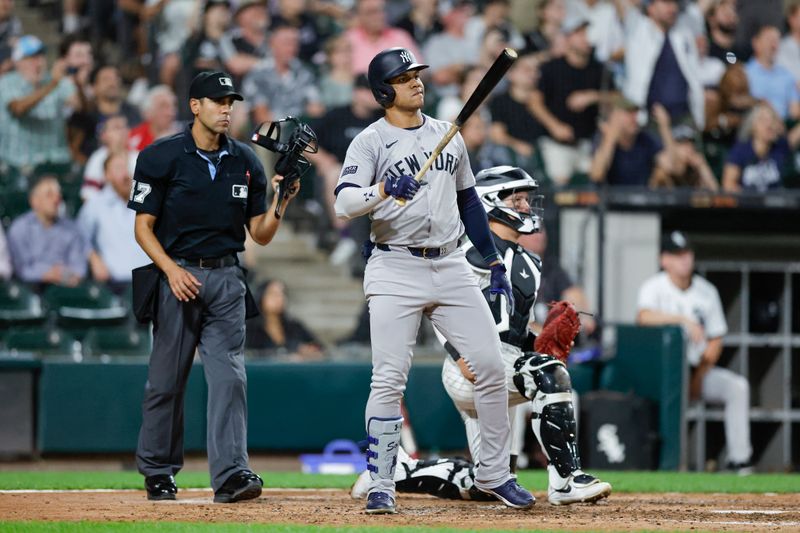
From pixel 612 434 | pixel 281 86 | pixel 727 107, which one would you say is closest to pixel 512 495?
pixel 612 434

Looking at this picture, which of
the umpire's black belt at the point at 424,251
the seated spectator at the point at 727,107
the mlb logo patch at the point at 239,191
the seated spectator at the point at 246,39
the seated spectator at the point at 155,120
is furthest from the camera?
the seated spectator at the point at 727,107

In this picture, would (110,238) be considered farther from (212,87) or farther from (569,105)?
(212,87)

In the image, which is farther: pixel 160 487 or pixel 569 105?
pixel 569 105

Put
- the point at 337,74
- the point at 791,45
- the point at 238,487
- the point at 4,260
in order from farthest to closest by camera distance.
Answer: the point at 791,45 → the point at 337,74 → the point at 4,260 → the point at 238,487

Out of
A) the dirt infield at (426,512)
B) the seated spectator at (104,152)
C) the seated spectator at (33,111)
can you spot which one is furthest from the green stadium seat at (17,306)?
the dirt infield at (426,512)

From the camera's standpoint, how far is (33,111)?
11.0 meters

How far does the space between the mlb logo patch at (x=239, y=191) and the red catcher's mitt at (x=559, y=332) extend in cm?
153

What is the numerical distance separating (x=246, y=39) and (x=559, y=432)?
7.14m

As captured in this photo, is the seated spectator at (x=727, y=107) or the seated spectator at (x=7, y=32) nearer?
the seated spectator at (x=7, y=32)

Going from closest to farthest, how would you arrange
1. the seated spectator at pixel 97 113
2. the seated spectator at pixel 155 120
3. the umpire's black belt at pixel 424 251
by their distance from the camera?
the umpire's black belt at pixel 424 251
the seated spectator at pixel 155 120
the seated spectator at pixel 97 113

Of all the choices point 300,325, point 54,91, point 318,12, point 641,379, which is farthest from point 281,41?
point 641,379

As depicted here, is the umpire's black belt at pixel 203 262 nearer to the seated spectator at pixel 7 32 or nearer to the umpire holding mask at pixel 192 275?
the umpire holding mask at pixel 192 275

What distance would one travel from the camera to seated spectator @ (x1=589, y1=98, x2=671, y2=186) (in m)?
11.9

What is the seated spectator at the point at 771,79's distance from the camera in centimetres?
1273
